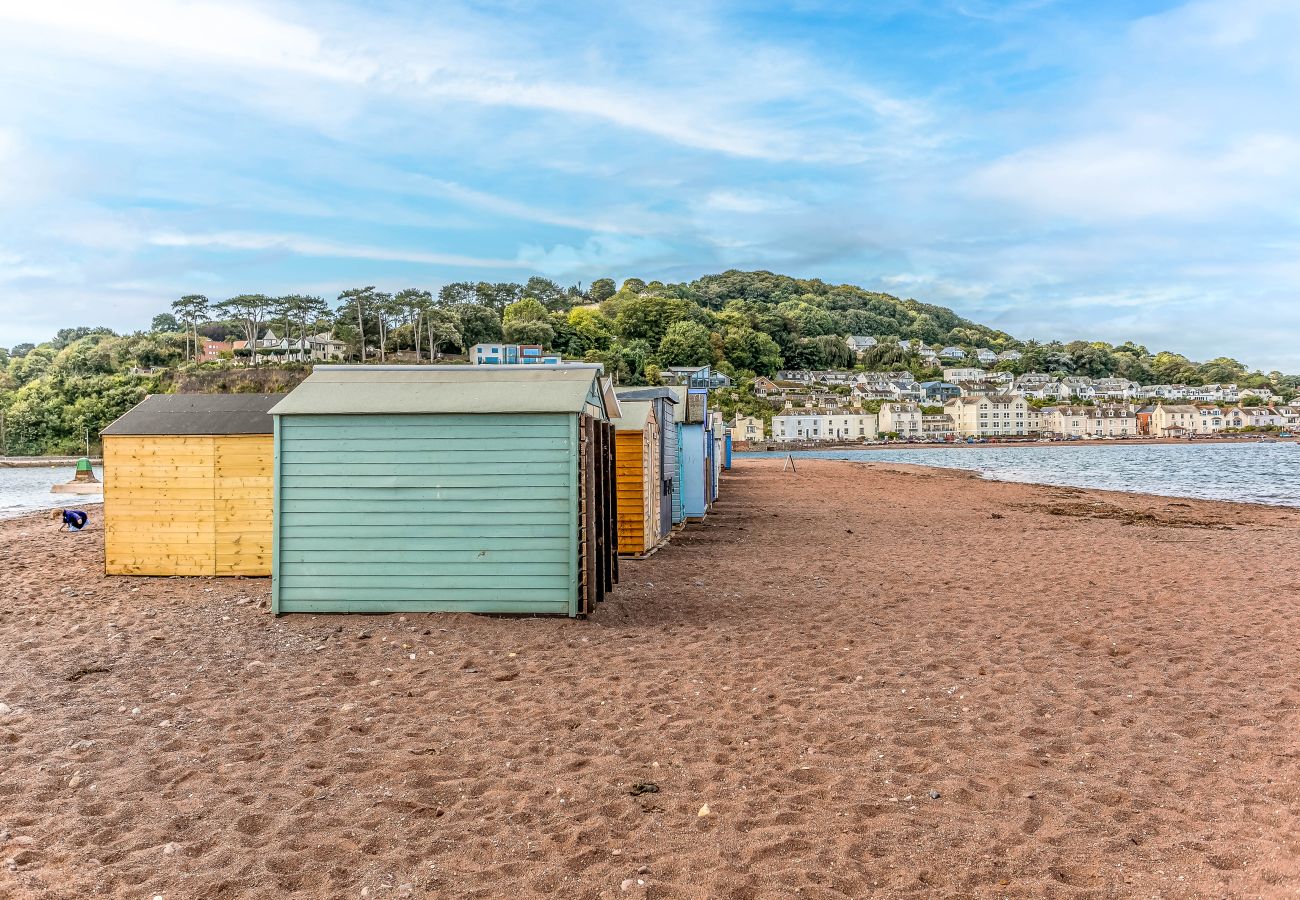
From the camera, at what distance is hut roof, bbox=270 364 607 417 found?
8.67 m

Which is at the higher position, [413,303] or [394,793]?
[413,303]

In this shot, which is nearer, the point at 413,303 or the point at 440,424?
Answer: the point at 440,424

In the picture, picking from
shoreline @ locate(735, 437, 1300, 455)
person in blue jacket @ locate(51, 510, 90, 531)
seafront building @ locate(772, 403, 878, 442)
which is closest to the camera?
person in blue jacket @ locate(51, 510, 90, 531)

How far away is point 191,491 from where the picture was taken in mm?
11547

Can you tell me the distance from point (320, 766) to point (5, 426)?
106 metres

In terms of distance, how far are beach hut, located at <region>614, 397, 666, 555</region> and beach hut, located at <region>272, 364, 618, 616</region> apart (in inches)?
175

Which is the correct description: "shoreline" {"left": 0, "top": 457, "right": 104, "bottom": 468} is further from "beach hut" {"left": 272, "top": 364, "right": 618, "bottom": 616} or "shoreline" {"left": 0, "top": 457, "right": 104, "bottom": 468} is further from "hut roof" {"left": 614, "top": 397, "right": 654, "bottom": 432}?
"beach hut" {"left": 272, "top": 364, "right": 618, "bottom": 616}

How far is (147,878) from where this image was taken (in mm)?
3801

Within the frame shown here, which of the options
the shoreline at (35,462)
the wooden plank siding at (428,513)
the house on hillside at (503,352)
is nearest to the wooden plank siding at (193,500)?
the wooden plank siding at (428,513)

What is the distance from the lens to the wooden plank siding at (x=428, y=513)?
8.57 m

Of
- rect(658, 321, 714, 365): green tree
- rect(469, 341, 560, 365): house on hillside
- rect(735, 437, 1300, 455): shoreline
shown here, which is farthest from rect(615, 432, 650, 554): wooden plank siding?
rect(658, 321, 714, 365): green tree

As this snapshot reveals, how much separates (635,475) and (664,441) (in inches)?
84.9

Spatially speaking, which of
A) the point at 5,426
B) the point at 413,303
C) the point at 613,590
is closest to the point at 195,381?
the point at 5,426

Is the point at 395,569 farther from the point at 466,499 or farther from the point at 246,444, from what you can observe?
the point at 246,444
